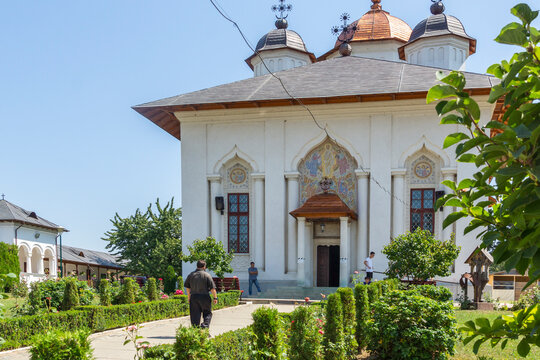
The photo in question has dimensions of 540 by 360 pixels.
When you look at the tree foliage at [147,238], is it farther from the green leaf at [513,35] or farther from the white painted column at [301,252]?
the green leaf at [513,35]

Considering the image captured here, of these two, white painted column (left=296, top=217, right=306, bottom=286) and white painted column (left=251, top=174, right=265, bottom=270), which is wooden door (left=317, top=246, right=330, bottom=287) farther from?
white painted column (left=251, top=174, right=265, bottom=270)

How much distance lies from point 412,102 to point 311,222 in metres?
6.48

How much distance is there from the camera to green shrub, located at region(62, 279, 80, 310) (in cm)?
1271

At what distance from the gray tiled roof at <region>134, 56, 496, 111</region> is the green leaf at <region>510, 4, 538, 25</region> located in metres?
19.7

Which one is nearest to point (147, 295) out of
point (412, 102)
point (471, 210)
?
point (412, 102)

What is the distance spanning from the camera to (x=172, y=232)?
130ft

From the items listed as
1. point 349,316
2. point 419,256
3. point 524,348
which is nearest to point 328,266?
point 419,256

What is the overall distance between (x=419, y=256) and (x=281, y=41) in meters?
20.8

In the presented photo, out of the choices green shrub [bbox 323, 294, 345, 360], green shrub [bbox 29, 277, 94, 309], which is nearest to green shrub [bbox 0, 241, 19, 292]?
green shrub [bbox 29, 277, 94, 309]

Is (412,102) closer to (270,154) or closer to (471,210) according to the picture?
(270,154)

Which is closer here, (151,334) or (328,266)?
(151,334)

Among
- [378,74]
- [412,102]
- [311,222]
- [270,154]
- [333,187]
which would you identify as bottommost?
[311,222]

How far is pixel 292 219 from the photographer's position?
920 inches

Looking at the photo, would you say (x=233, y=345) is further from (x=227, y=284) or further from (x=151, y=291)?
(x=227, y=284)
